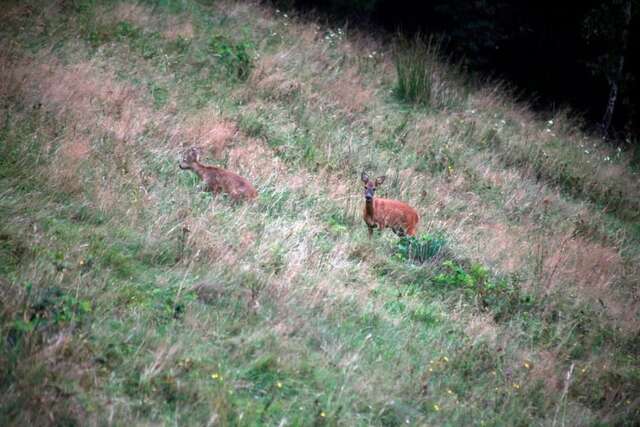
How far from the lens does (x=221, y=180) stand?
28.3 ft

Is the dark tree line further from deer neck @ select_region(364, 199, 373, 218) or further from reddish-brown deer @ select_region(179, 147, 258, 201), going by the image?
reddish-brown deer @ select_region(179, 147, 258, 201)

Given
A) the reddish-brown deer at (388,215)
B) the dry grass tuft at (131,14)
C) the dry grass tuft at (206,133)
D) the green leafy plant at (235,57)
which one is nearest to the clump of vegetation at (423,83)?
the green leafy plant at (235,57)

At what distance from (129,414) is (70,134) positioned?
488 centimetres

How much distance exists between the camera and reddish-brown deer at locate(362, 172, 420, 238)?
9188 millimetres

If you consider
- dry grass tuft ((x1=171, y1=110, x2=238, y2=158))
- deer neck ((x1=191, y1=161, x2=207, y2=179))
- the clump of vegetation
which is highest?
the clump of vegetation

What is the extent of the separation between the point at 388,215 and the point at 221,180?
88.7 inches

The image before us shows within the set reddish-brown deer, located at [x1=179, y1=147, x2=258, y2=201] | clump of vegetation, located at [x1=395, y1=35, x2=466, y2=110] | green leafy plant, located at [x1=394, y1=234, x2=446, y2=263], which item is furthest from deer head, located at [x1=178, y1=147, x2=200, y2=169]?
clump of vegetation, located at [x1=395, y1=35, x2=466, y2=110]

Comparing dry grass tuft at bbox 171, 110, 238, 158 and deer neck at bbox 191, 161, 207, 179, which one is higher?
deer neck at bbox 191, 161, 207, 179

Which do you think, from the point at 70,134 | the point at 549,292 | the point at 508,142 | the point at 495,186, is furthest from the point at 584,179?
the point at 70,134

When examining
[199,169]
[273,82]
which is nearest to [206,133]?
[199,169]

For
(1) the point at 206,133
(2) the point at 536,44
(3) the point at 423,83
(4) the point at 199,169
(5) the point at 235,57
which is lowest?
(1) the point at 206,133

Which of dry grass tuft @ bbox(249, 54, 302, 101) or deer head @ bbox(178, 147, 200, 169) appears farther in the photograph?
dry grass tuft @ bbox(249, 54, 302, 101)

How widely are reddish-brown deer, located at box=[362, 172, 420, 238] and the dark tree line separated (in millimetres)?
9544

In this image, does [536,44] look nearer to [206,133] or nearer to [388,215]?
[388,215]
